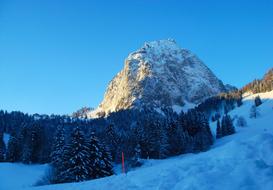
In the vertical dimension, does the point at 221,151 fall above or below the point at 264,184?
above

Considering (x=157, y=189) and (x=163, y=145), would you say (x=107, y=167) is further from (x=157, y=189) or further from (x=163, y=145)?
(x=163, y=145)

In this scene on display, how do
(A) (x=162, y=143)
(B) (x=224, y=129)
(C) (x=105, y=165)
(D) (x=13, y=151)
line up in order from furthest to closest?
(B) (x=224, y=129), (D) (x=13, y=151), (A) (x=162, y=143), (C) (x=105, y=165)

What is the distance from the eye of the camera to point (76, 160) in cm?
4341

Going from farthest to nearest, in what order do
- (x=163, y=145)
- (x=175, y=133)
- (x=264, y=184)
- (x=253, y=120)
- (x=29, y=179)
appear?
(x=253, y=120)
(x=175, y=133)
(x=163, y=145)
(x=29, y=179)
(x=264, y=184)

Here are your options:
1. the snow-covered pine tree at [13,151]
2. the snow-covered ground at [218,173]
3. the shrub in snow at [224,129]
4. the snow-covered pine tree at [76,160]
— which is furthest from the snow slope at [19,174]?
the shrub in snow at [224,129]

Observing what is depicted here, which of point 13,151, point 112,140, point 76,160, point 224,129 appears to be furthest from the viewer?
point 224,129

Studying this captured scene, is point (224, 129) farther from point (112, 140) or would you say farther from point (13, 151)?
point (13, 151)

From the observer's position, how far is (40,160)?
82.6 meters

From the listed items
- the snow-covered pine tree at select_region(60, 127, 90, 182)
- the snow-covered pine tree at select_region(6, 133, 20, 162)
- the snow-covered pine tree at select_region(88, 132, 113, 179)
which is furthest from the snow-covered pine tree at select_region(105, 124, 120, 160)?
the snow-covered pine tree at select_region(60, 127, 90, 182)

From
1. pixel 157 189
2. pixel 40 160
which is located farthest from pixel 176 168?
pixel 40 160

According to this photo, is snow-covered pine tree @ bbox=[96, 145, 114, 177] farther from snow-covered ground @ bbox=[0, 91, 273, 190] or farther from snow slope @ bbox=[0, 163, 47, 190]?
snow-covered ground @ bbox=[0, 91, 273, 190]

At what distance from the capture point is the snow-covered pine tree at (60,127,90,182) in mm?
42438

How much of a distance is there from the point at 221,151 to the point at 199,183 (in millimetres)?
2778

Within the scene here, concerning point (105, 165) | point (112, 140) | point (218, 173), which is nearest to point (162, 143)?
point (112, 140)
